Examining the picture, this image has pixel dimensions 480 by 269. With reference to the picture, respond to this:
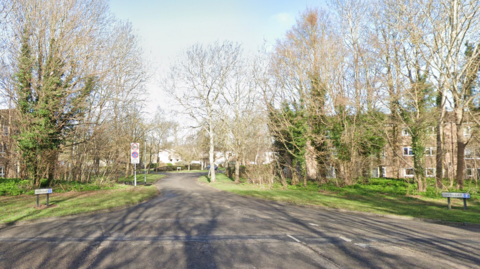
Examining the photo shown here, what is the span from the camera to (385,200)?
58.6 ft

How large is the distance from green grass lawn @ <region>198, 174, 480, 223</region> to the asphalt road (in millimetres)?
2687

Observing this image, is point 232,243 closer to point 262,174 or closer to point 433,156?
point 262,174

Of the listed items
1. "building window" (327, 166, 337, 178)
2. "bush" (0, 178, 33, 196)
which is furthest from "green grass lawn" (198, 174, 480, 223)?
"bush" (0, 178, 33, 196)

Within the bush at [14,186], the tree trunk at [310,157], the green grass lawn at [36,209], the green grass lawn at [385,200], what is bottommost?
the green grass lawn at [385,200]

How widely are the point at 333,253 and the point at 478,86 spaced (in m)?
20.5

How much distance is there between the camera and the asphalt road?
19.3 feet

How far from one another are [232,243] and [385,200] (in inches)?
547

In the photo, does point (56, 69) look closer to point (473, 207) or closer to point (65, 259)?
point (65, 259)

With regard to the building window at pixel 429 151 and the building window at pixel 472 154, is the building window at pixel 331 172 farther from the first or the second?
the building window at pixel 472 154

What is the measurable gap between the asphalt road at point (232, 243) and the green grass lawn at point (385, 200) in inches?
106

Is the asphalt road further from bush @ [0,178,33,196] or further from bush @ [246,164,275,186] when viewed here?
bush @ [246,164,275,186]

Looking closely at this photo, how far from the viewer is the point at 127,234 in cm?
813

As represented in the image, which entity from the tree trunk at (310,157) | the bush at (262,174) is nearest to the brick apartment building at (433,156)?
the tree trunk at (310,157)

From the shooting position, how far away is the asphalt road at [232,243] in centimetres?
588
